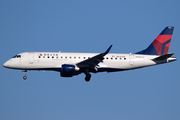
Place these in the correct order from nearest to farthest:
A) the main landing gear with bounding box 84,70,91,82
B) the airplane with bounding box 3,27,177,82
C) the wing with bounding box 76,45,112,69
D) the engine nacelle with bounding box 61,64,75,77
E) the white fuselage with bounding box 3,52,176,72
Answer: the wing with bounding box 76,45,112,69 < the engine nacelle with bounding box 61,64,75,77 < the airplane with bounding box 3,27,177,82 < the white fuselage with bounding box 3,52,176,72 < the main landing gear with bounding box 84,70,91,82

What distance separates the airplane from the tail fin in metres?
1.23

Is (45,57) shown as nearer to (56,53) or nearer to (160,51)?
(56,53)

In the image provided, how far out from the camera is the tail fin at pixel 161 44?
52.4 meters

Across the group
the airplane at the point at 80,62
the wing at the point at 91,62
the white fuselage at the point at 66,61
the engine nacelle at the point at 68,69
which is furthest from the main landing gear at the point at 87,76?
the engine nacelle at the point at 68,69

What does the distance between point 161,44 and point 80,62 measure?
13387 mm

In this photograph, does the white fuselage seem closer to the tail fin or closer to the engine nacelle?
the engine nacelle

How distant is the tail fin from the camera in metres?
52.4

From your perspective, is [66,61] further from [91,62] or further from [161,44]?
[161,44]

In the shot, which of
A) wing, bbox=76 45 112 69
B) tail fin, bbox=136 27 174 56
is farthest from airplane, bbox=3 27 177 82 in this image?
tail fin, bbox=136 27 174 56

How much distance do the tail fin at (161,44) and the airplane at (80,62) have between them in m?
1.23

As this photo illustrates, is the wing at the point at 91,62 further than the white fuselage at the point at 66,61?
No

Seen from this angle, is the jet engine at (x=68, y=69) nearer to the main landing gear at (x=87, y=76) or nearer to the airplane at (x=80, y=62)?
the airplane at (x=80, y=62)

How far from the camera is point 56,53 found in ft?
162

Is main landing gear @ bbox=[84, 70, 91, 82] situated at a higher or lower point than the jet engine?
lower
